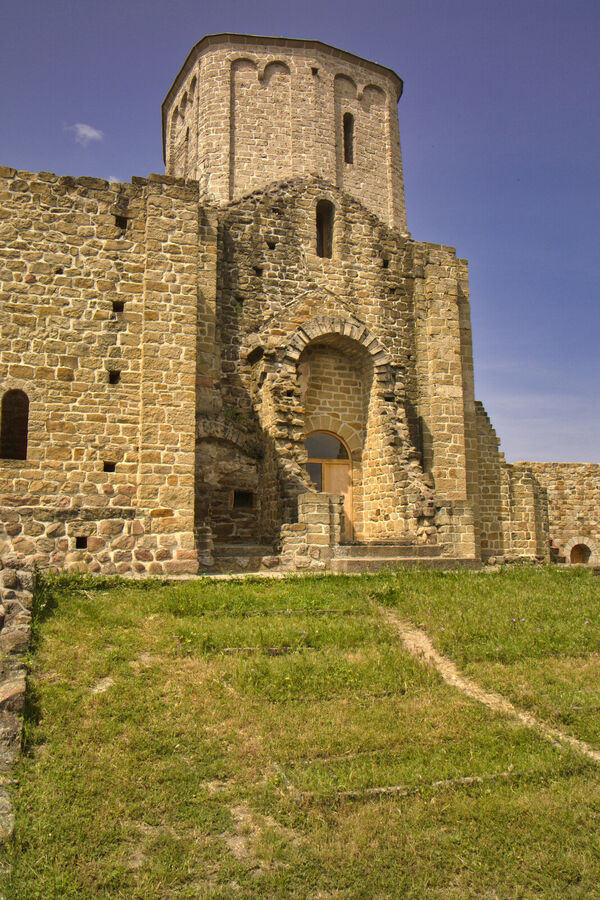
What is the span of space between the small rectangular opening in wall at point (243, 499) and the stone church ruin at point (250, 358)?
Result: 30 mm

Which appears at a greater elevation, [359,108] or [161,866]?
[359,108]

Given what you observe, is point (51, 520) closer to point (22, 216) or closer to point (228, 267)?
point (22, 216)

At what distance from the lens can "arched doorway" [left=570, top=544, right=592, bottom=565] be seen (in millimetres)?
26219

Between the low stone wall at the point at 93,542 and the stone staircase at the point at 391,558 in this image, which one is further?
the stone staircase at the point at 391,558

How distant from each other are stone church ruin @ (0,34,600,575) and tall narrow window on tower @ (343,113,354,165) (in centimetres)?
5

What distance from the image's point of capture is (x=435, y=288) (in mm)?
18359

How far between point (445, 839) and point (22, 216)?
37.0 feet

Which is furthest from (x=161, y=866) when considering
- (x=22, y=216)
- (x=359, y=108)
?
(x=359, y=108)

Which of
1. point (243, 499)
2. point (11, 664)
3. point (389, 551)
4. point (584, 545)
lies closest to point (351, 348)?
point (243, 499)

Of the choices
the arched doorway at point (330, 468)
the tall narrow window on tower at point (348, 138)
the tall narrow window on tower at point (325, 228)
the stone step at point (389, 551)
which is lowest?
the stone step at point (389, 551)

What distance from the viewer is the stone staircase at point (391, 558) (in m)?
12.3

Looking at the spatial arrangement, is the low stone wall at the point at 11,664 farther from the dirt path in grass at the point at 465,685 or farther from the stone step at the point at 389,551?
the stone step at the point at 389,551

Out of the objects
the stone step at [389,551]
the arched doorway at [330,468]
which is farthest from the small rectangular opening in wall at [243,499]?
the stone step at [389,551]

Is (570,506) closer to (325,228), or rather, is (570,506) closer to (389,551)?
(325,228)
